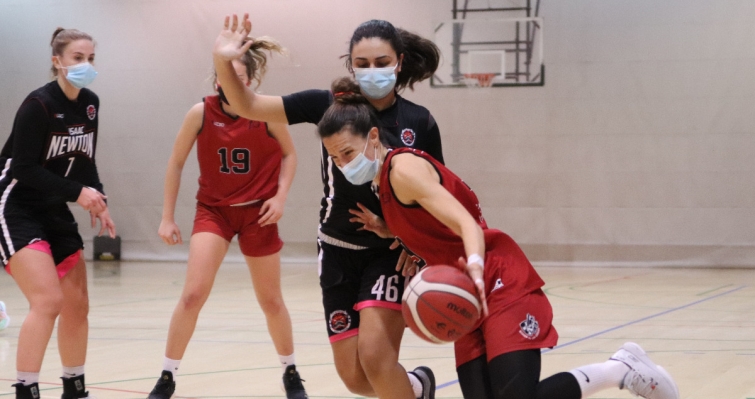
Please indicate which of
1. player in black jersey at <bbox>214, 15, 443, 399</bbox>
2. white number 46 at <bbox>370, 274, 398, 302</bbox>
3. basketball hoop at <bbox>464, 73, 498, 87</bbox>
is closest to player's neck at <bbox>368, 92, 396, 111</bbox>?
player in black jersey at <bbox>214, 15, 443, 399</bbox>

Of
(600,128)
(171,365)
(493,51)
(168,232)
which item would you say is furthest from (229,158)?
(600,128)

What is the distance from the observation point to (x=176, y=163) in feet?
15.0

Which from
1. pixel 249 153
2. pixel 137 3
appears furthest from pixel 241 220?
pixel 137 3

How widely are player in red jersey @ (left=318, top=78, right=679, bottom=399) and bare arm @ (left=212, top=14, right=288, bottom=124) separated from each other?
33cm

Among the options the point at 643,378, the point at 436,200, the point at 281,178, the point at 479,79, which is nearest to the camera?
the point at 436,200

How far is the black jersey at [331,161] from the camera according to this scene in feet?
11.1

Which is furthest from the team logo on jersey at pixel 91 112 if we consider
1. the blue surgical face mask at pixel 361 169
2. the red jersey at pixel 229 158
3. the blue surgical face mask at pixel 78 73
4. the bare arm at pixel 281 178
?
the blue surgical face mask at pixel 361 169

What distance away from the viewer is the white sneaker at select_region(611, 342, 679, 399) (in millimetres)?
3252

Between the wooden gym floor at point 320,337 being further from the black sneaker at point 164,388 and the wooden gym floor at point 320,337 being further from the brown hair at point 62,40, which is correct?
the brown hair at point 62,40

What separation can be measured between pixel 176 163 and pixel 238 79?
52.6 inches

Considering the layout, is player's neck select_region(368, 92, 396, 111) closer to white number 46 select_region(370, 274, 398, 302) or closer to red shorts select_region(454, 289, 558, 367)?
white number 46 select_region(370, 274, 398, 302)

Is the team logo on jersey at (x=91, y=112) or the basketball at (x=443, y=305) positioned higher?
the team logo on jersey at (x=91, y=112)

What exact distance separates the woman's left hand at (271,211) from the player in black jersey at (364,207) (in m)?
0.88

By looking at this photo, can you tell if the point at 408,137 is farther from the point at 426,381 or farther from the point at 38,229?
the point at 38,229
